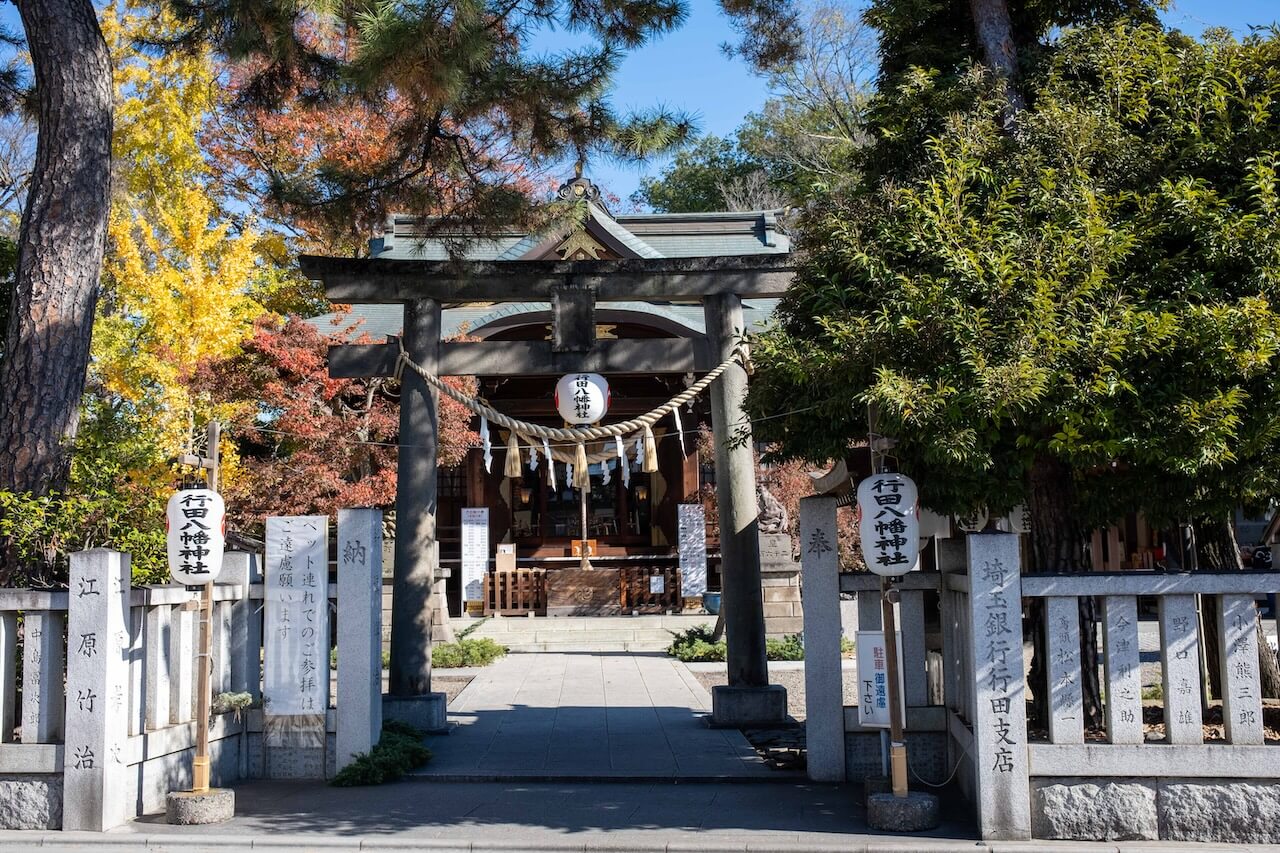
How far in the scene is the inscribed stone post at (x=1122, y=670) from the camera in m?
6.55

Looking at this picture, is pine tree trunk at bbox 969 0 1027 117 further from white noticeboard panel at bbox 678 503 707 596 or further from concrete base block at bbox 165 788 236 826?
white noticeboard panel at bbox 678 503 707 596

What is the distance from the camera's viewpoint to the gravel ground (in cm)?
1314

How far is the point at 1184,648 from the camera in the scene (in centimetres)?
665

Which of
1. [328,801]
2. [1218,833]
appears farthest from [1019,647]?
[328,801]

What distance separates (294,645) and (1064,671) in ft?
19.4

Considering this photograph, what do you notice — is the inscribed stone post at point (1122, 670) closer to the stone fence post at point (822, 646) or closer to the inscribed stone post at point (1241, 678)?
the inscribed stone post at point (1241, 678)

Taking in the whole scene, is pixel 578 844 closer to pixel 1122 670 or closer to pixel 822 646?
pixel 822 646

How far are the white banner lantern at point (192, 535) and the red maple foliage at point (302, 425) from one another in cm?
981

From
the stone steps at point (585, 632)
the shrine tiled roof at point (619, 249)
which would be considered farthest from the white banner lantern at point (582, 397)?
the stone steps at point (585, 632)

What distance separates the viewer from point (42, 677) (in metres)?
7.11

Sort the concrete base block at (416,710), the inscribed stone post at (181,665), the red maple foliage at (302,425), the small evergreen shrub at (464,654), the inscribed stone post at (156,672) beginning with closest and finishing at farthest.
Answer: the inscribed stone post at (156,672) → the inscribed stone post at (181,665) → the concrete base block at (416,710) → the small evergreen shrub at (464,654) → the red maple foliage at (302,425)

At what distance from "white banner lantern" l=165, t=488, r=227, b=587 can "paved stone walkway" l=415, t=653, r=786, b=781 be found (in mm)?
2620

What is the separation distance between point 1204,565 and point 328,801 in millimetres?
A: 8104

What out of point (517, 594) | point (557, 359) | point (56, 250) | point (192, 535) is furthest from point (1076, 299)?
point (517, 594)
